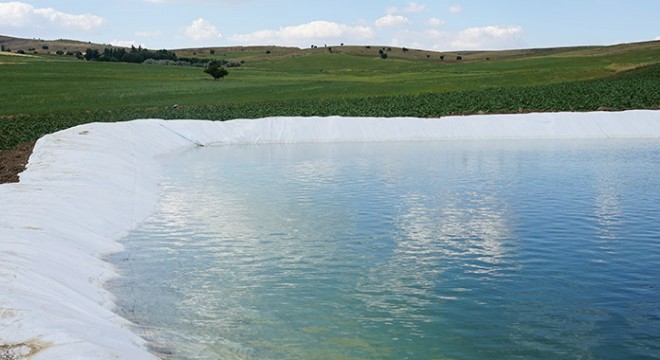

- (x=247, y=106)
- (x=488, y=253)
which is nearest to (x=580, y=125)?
(x=247, y=106)

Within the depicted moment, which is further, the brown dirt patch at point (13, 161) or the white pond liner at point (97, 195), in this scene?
the brown dirt patch at point (13, 161)

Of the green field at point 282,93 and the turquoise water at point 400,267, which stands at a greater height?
the green field at point 282,93

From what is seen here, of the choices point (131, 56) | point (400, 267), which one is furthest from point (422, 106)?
point (131, 56)

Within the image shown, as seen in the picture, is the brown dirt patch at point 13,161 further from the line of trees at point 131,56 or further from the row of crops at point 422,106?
the line of trees at point 131,56

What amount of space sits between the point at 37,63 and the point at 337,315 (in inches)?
4125

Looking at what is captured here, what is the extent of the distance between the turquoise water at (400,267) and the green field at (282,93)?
18.2 meters

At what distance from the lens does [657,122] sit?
39.8m

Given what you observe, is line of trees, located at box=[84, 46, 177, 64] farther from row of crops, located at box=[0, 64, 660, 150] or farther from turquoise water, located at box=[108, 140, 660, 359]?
turquoise water, located at box=[108, 140, 660, 359]

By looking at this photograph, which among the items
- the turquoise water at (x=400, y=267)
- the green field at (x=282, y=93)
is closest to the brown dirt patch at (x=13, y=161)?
the green field at (x=282, y=93)

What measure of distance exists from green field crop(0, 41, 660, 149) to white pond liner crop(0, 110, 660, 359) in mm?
5763

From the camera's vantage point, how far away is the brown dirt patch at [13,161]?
2328 cm

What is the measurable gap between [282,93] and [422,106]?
20622mm

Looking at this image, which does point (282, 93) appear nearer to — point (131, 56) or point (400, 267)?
point (400, 267)

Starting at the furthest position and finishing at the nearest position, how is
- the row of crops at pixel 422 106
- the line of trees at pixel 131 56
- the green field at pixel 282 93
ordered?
the line of trees at pixel 131 56, the green field at pixel 282 93, the row of crops at pixel 422 106
